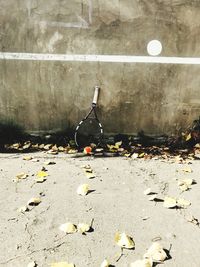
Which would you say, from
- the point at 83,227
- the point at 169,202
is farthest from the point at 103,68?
the point at 83,227

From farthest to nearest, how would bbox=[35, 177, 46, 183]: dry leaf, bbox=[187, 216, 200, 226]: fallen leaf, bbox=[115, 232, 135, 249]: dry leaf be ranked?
bbox=[35, 177, 46, 183]: dry leaf < bbox=[187, 216, 200, 226]: fallen leaf < bbox=[115, 232, 135, 249]: dry leaf

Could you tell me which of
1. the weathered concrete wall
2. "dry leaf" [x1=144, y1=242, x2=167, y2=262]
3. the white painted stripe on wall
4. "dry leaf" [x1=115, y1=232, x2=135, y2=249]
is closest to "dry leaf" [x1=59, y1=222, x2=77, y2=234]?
"dry leaf" [x1=115, y1=232, x2=135, y2=249]

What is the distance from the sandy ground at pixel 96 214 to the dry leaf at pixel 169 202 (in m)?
0.11

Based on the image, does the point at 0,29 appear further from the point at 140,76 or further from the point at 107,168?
the point at 107,168

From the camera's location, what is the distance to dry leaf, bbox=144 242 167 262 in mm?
3408

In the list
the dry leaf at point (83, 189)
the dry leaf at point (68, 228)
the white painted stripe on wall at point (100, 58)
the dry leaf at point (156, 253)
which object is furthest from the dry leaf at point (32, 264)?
the white painted stripe on wall at point (100, 58)

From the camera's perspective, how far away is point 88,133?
639 centimetres

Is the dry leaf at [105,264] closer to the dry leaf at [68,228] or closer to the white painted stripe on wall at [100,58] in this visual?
the dry leaf at [68,228]

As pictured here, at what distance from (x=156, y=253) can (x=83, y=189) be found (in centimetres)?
148

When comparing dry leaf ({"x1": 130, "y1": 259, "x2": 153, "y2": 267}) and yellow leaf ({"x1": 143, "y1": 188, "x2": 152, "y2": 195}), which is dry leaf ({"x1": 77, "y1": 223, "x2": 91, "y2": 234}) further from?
yellow leaf ({"x1": 143, "y1": 188, "x2": 152, "y2": 195})

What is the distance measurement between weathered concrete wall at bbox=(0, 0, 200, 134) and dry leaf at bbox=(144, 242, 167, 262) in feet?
10.0

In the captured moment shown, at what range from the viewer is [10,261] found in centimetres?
339

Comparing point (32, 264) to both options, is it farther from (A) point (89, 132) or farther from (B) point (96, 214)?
(A) point (89, 132)

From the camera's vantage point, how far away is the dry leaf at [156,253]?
134 inches
